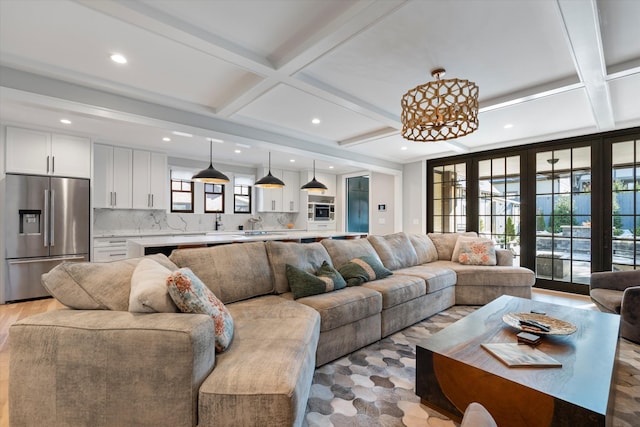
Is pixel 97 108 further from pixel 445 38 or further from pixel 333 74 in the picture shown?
pixel 445 38

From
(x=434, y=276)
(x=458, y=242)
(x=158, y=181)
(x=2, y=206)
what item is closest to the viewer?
(x=434, y=276)

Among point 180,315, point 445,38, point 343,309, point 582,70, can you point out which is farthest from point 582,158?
point 180,315

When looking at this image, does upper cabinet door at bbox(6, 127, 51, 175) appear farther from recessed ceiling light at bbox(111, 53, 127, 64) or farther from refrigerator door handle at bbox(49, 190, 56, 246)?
recessed ceiling light at bbox(111, 53, 127, 64)

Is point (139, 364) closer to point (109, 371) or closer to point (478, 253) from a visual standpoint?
point (109, 371)

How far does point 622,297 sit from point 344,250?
103 inches

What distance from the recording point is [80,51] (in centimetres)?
238

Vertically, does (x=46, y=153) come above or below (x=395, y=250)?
above

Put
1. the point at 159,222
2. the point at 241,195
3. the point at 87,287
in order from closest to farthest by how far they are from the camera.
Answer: the point at 87,287, the point at 159,222, the point at 241,195

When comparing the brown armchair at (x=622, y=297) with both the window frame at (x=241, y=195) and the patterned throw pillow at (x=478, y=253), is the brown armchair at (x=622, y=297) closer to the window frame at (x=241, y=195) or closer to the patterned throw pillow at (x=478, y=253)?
the patterned throw pillow at (x=478, y=253)

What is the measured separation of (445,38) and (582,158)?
386 cm

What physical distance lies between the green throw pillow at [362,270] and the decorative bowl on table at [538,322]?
1264mm

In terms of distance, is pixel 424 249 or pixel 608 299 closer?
pixel 608 299

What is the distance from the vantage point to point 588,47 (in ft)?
7.15

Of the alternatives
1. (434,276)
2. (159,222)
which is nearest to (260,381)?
(434,276)
